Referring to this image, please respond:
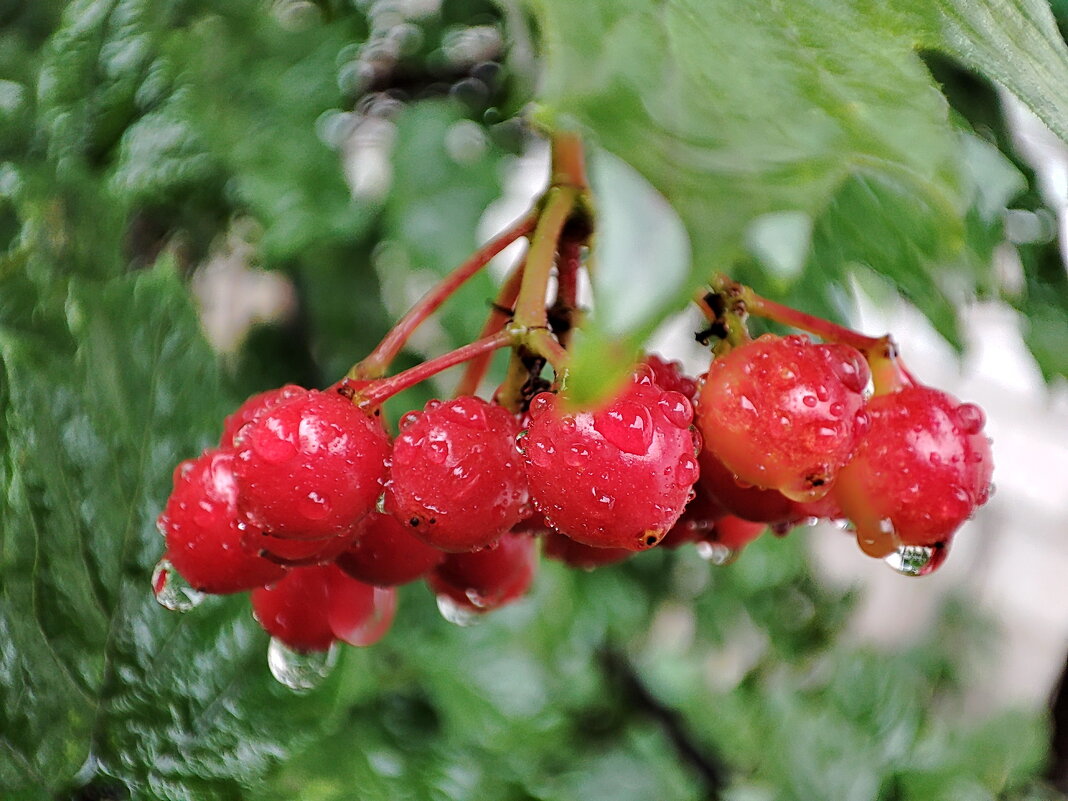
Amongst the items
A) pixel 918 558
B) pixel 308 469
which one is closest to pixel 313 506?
pixel 308 469

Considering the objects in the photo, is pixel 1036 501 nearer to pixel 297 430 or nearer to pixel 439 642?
pixel 439 642

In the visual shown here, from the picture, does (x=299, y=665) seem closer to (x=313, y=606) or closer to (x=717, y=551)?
(x=313, y=606)

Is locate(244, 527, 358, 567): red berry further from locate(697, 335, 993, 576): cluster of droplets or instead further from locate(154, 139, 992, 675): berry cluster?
locate(697, 335, 993, 576): cluster of droplets

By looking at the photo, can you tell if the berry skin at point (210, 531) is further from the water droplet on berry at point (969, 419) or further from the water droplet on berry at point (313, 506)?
the water droplet on berry at point (969, 419)

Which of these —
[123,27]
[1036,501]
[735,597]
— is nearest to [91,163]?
[123,27]

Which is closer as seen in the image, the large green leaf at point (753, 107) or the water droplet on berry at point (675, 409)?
the large green leaf at point (753, 107)

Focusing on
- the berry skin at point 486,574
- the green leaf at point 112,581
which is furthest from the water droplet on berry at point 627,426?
the green leaf at point 112,581

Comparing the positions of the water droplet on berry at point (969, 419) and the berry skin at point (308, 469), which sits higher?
the water droplet on berry at point (969, 419)
